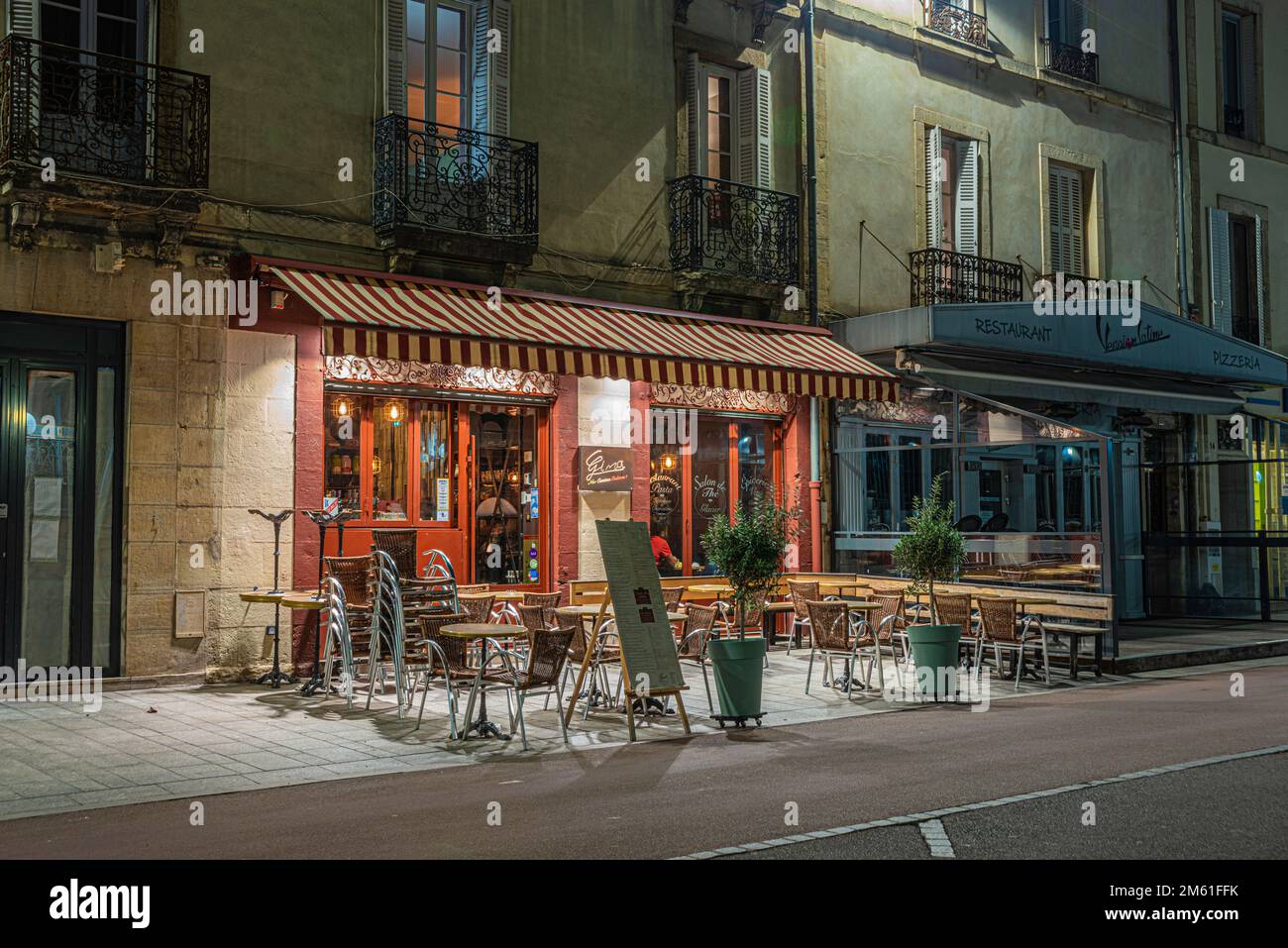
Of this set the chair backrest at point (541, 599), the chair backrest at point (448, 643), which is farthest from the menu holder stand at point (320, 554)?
the chair backrest at point (448, 643)

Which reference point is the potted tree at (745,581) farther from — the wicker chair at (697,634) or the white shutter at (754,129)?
the white shutter at (754,129)

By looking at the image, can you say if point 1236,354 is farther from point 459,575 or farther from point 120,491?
point 120,491

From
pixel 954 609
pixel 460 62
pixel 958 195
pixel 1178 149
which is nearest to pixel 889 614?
pixel 954 609

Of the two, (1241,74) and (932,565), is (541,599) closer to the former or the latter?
(932,565)

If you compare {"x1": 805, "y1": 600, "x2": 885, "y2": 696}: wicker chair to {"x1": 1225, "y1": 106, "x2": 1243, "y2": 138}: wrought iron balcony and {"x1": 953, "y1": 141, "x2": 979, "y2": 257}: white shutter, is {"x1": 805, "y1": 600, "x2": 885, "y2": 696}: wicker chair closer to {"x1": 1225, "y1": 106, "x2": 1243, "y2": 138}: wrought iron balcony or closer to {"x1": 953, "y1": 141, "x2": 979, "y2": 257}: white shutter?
{"x1": 953, "y1": 141, "x2": 979, "y2": 257}: white shutter

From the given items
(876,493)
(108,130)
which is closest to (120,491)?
(108,130)

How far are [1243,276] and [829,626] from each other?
15038 mm

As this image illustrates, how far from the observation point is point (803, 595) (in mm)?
13961

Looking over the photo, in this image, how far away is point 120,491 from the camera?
11.8m

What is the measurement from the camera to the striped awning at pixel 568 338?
40.2 ft

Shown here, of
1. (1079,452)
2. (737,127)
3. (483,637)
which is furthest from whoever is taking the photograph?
(737,127)

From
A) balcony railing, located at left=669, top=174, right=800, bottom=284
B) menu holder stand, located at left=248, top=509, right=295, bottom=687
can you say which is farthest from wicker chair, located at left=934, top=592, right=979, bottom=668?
menu holder stand, located at left=248, top=509, right=295, bottom=687

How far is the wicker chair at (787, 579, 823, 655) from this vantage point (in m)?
13.4

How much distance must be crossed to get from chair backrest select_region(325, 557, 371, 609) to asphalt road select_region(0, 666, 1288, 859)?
11.5ft
